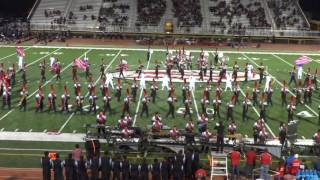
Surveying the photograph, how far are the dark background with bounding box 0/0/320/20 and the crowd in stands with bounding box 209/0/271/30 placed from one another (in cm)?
598

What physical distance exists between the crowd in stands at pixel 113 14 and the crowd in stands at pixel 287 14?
48.0 ft

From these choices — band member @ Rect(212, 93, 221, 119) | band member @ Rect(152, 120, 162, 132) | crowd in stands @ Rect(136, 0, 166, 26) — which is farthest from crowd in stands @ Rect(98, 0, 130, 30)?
band member @ Rect(152, 120, 162, 132)

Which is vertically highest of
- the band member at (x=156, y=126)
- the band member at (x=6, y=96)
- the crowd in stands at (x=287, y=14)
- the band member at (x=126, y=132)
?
the crowd in stands at (x=287, y=14)

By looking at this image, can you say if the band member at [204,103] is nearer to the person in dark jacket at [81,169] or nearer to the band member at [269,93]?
the band member at [269,93]

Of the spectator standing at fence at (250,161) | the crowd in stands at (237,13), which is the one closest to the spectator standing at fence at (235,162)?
the spectator standing at fence at (250,161)

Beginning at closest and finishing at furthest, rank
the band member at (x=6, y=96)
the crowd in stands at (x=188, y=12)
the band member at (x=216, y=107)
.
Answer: the band member at (x=216, y=107) < the band member at (x=6, y=96) < the crowd in stands at (x=188, y=12)

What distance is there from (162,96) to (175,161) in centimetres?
1044

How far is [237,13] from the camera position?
160 feet

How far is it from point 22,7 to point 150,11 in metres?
14.2

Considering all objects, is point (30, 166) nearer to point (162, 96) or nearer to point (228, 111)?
point (228, 111)

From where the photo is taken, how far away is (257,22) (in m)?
47.2

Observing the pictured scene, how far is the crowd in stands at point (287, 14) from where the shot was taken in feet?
154

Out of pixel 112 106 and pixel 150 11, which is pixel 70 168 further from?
pixel 150 11

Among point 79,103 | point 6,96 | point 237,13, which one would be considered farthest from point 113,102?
point 237,13
